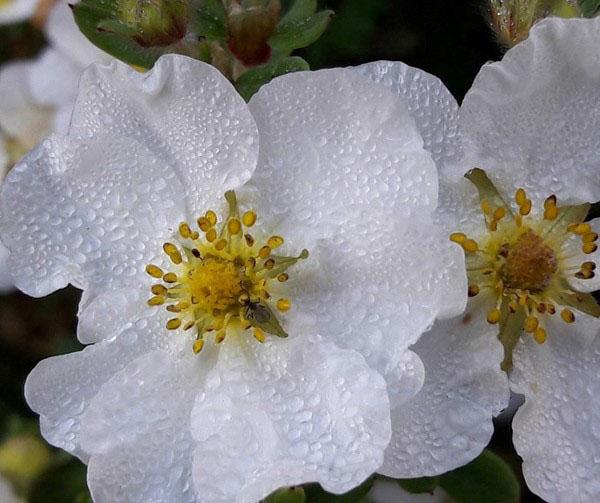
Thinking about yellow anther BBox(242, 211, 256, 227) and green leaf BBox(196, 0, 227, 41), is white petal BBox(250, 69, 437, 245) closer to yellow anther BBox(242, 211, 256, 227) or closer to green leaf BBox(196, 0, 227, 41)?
yellow anther BBox(242, 211, 256, 227)

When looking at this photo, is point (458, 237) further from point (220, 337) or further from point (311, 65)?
point (311, 65)

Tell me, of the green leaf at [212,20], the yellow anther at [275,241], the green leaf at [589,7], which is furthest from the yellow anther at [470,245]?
Answer: the green leaf at [212,20]

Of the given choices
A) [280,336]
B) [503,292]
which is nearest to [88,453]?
[280,336]

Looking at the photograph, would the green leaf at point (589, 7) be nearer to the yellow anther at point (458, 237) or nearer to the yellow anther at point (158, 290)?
the yellow anther at point (458, 237)

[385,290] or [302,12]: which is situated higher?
[302,12]

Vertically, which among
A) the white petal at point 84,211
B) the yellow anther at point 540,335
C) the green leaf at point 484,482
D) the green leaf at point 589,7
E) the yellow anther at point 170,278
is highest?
the green leaf at point 589,7

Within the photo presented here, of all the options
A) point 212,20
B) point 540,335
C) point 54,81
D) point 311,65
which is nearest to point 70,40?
point 54,81
